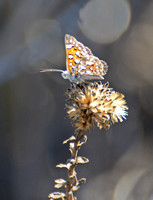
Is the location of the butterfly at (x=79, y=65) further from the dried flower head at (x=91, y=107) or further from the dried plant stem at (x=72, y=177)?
the dried plant stem at (x=72, y=177)

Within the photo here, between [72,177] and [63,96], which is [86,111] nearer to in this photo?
[72,177]

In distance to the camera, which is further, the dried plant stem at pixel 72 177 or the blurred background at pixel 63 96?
the blurred background at pixel 63 96

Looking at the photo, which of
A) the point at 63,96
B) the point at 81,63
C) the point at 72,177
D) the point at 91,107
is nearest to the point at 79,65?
the point at 81,63

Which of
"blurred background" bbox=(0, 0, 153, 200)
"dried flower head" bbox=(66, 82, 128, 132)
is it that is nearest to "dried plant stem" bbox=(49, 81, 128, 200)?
"dried flower head" bbox=(66, 82, 128, 132)

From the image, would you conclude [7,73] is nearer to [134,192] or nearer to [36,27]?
Answer: [36,27]

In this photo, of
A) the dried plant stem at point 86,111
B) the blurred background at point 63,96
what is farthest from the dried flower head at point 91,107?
the blurred background at point 63,96

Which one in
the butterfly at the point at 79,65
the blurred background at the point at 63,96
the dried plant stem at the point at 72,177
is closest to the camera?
the dried plant stem at the point at 72,177

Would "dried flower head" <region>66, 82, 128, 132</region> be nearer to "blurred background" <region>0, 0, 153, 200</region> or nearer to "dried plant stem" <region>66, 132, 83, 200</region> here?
"dried plant stem" <region>66, 132, 83, 200</region>

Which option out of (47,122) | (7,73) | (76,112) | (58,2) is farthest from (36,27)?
(76,112)
